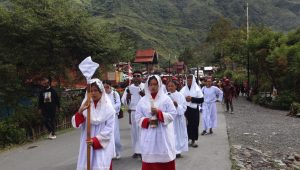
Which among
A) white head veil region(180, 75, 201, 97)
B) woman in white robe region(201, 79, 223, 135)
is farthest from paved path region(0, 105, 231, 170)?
white head veil region(180, 75, 201, 97)

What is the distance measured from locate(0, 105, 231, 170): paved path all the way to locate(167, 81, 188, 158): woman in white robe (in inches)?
11.1

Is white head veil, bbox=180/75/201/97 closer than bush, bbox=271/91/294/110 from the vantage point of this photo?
Yes

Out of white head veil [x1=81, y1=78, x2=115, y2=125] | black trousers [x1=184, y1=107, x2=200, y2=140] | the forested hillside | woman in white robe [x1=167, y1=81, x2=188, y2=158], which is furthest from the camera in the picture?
the forested hillside

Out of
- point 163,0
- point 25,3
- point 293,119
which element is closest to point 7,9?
point 25,3

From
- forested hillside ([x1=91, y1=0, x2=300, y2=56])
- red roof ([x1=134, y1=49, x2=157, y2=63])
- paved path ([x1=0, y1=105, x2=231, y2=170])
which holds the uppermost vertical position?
forested hillside ([x1=91, y1=0, x2=300, y2=56])

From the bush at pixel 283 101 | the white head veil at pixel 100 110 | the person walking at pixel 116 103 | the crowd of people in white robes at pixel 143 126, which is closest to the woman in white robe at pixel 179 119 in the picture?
the person walking at pixel 116 103

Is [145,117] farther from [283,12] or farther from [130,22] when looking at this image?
[283,12]

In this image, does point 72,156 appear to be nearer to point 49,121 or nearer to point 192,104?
point 49,121

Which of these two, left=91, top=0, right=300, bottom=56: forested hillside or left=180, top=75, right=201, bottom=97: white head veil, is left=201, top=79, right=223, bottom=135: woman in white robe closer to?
left=180, top=75, right=201, bottom=97: white head veil

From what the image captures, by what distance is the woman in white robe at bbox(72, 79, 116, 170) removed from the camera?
6.25m

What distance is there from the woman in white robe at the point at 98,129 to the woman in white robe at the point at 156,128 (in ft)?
2.58

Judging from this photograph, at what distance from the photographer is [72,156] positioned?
1123cm

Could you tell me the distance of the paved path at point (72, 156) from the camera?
9.91 m

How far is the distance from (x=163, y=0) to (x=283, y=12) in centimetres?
4983
